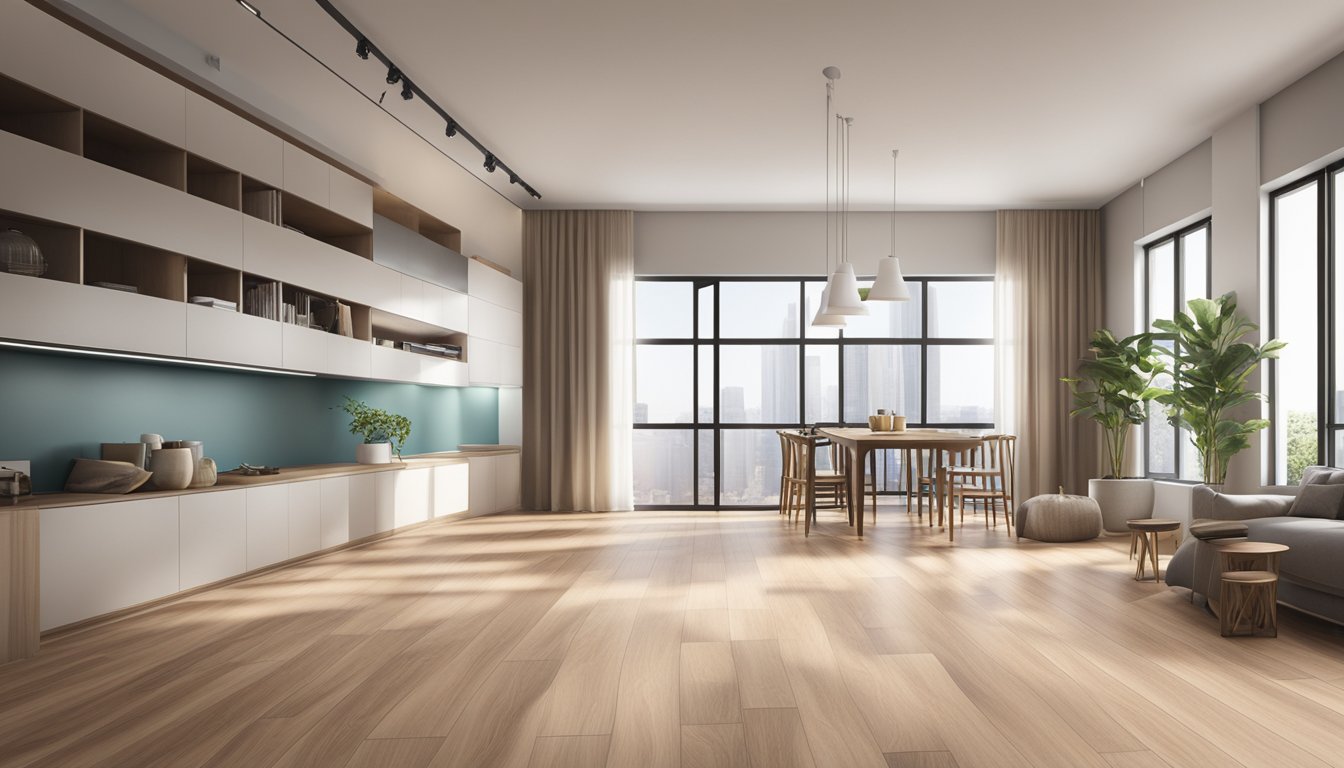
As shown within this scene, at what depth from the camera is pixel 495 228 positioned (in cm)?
795

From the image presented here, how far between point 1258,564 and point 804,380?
16.0 feet

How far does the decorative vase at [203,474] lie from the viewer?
13.7 feet

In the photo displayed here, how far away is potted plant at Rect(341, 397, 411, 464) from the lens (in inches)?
234

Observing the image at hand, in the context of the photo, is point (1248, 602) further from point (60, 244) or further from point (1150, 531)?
point (60, 244)

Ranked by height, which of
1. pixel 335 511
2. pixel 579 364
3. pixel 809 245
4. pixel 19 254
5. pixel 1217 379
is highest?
pixel 809 245

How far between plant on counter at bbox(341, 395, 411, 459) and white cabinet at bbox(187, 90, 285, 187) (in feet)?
6.08

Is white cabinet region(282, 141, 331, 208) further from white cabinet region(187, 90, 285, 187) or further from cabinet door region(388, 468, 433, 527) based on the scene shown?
cabinet door region(388, 468, 433, 527)

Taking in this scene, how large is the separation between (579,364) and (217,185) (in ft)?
13.6

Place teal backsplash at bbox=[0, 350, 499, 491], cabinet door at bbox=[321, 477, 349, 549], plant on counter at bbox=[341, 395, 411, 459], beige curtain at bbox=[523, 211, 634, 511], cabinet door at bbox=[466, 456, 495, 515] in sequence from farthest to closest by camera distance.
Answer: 1. beige curtain at bbox=[523, 211, 634, 511]
2. cabinet door at bbox=[466, 456, 495, 515]
3. plant on counter at bbox=[341, 395, 411, 459]
4. cabinet door at bbox=[321, 477, 349, 549]
5. teal backsplash at bbox=[0, 350, 499, 491]

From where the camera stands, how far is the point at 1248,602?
3.46m

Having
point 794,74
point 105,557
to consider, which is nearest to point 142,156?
point 105,557

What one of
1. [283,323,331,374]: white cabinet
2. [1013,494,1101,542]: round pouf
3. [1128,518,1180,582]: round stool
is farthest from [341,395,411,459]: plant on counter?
[1128,518,1180,582]: round stool

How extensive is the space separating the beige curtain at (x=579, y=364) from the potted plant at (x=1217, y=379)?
4.83 meters

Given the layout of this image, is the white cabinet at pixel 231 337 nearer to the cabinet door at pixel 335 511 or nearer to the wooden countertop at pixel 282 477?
the wooden countertop at pixel 282 477
